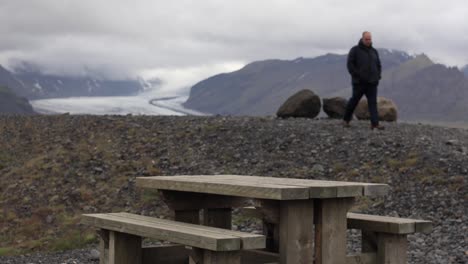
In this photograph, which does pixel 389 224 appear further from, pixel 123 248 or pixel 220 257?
pixel 123 248

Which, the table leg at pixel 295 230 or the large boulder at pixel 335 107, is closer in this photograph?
the table leg at pixel 295 230

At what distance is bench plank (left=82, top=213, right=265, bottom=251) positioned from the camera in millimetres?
6234

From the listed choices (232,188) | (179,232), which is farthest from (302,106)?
(179,232)

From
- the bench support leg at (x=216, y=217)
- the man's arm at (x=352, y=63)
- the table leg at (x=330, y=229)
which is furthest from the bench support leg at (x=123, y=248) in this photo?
the man's arm at (x=352, y=63)

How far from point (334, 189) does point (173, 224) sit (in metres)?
1.68

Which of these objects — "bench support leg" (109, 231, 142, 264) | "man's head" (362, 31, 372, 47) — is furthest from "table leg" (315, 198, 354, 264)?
"man's head" (362, 31, 372, 47)

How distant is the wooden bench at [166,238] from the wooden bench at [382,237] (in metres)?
0.81

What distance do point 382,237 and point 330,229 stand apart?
78 cm

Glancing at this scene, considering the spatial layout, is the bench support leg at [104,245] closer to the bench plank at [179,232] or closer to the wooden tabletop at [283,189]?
the bench plank at [179,232]

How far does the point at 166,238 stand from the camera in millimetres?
6910

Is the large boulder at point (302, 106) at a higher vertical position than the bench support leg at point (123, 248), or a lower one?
higher

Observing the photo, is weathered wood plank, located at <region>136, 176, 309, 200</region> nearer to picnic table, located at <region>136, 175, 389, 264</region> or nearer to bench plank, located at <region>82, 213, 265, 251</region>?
picnic table, located at <region>136, 175, 389, 264</region>

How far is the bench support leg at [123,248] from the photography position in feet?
25.4

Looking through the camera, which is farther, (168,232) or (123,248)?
(123,248)
